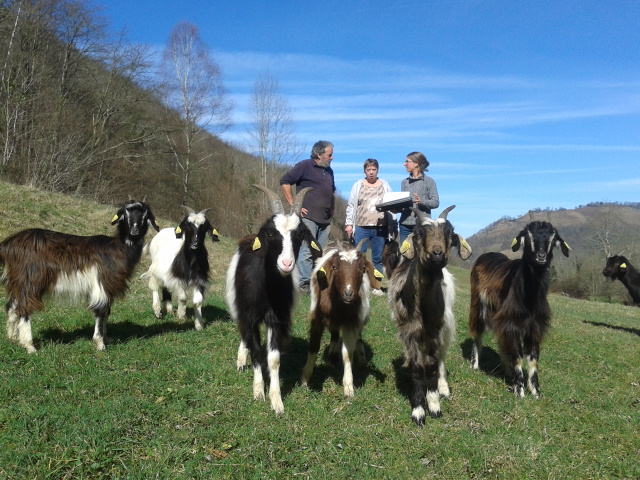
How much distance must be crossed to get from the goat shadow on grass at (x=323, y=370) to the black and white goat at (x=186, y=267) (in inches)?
70.1

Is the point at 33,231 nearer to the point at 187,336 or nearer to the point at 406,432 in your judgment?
the point at 187,336

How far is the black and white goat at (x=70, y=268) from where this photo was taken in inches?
234

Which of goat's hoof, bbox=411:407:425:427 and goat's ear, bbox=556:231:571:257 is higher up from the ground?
goat's ear, bbox=556:231:571:257

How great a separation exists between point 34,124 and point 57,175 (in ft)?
7.14

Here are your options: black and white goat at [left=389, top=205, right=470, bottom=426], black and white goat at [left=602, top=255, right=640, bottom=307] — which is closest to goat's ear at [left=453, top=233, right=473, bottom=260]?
black and white goat at [left=389, top=205, right=470, bottom=426]

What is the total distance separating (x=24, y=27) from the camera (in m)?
18.6

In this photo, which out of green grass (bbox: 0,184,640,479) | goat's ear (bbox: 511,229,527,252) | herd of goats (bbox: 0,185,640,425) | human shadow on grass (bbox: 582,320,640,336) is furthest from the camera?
human shadow on grass (bbox: 582,320,640,336)

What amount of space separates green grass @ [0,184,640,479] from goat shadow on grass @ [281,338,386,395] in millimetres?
28


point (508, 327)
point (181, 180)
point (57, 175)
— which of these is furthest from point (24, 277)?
point (181, 180)

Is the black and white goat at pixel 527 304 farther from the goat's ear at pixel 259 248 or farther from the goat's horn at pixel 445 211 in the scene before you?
the goat's ear at pixel 259 248

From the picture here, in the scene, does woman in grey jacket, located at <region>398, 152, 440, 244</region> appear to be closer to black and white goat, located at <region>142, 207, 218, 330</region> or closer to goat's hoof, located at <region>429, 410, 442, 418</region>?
black and white goat, located at <region>142, 207, 218, 330</region>

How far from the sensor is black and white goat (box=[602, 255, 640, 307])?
14.0 m

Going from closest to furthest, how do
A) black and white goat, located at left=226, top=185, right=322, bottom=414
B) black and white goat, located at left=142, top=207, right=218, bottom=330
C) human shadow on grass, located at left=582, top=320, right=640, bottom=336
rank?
black and white goat, located at left=226, top=185, right=322, bottom=414 < black and white goat, located at left=142, top=207, right=218, bottom=330 < human shadow on grass, located at left=582, top=320, right=640, bottom=336

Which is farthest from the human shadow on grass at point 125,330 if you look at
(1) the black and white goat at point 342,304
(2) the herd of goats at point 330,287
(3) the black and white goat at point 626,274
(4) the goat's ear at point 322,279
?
(3) the black and white goat at point 626,274
